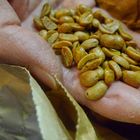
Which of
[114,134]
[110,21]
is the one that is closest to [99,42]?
[110,21]

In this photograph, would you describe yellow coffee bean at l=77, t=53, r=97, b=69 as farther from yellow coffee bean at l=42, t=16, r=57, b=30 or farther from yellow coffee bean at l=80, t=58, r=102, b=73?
yellow coffee bean at l=42, t=16, r=57, b=30

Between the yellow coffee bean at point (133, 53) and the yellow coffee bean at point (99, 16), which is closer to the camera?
the yellow coffee bean at point (133, 53)

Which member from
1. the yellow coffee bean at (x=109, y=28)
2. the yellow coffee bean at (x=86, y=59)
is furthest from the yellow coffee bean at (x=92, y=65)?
the yellow coffee bean at (x=109, y=28)

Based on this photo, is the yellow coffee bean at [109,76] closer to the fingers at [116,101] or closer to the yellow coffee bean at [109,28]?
the fingers at [116,101]

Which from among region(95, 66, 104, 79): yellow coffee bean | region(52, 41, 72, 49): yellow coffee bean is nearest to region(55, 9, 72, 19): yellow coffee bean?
region(52, 41, 72, 49): yellow coffee bean

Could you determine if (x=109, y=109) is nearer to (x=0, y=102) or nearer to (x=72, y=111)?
(x=72, y=111)

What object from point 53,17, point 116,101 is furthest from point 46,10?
point 116,101

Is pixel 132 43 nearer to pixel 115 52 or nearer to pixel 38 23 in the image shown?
pixel 115 52

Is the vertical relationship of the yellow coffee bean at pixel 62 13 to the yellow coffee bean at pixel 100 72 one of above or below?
above

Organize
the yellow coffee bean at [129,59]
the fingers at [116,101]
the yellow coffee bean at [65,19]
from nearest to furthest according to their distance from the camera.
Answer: the fingers at [116,101], the yellow coffee bean at [129,59], the yellow coffee bean at [65,19]
